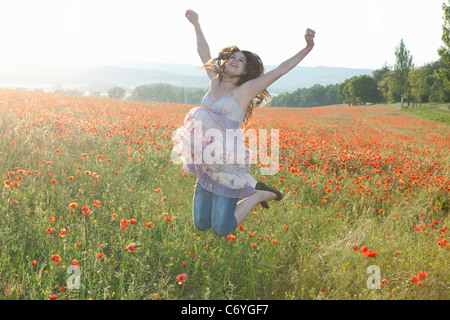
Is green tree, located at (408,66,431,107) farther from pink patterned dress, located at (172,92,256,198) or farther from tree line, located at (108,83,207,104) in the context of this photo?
tree line, located at (108,83,207,104)

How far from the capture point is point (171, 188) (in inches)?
168

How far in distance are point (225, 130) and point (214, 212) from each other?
81cm

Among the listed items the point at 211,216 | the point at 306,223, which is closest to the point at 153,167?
the point at 211,216

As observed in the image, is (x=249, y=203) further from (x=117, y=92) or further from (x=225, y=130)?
(x=117, y=92)

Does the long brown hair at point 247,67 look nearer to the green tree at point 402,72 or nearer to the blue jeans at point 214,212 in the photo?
the blue jeans at point 214,212

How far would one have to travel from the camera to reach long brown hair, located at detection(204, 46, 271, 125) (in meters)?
3.33

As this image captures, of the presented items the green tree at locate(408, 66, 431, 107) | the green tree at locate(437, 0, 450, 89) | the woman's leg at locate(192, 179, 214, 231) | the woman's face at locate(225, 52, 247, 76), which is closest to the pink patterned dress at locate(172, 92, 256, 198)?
the woman's leg at locate(192, 179, 214, 231)

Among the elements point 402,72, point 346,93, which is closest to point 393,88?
point 402,72

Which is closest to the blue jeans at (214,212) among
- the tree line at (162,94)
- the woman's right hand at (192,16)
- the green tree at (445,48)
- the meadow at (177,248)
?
the meadow at (177,248)

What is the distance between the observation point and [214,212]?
3.20m
